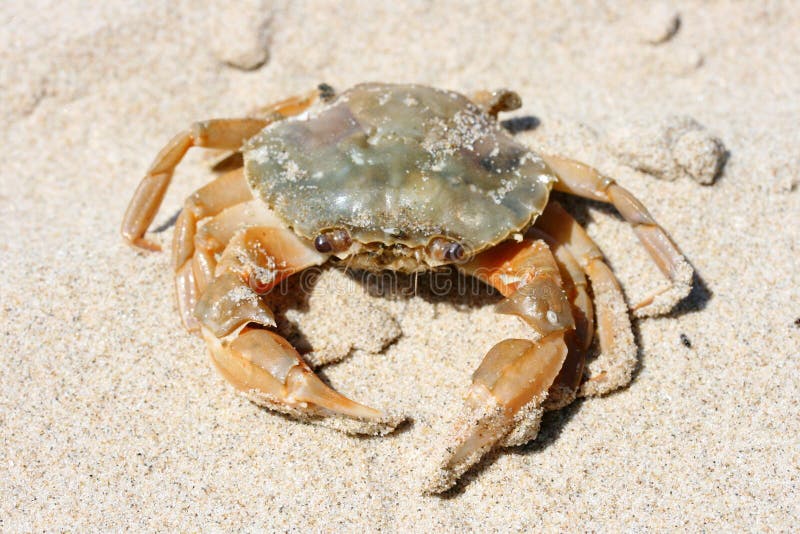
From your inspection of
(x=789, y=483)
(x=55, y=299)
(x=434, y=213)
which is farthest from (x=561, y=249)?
(x=55, y=299)

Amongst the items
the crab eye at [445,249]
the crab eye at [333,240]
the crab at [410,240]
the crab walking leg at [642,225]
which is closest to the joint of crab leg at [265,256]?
the crab at [410,240]

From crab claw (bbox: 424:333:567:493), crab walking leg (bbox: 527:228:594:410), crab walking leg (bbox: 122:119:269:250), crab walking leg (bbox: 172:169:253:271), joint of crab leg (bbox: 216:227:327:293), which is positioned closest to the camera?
crab claw (bbox: 424:333:567:493)

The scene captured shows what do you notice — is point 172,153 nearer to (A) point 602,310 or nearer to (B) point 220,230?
(B) point 220,230

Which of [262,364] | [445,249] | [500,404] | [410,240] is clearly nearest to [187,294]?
[262,364]

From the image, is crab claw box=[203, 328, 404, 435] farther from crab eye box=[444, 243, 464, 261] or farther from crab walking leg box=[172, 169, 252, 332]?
crab eye box=[444, 243, 464, 261]

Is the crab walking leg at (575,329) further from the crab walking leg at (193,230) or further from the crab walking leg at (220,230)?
the crab walking leg at (193,230)

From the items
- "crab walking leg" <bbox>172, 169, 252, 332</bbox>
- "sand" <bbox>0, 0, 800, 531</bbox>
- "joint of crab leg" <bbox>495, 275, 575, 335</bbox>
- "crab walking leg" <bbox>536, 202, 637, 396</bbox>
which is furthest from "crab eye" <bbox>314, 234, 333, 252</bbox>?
"crab walking leg" <bbox>536, 202, 637, 396</bbox>

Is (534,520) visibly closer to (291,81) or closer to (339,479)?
(339,479)
